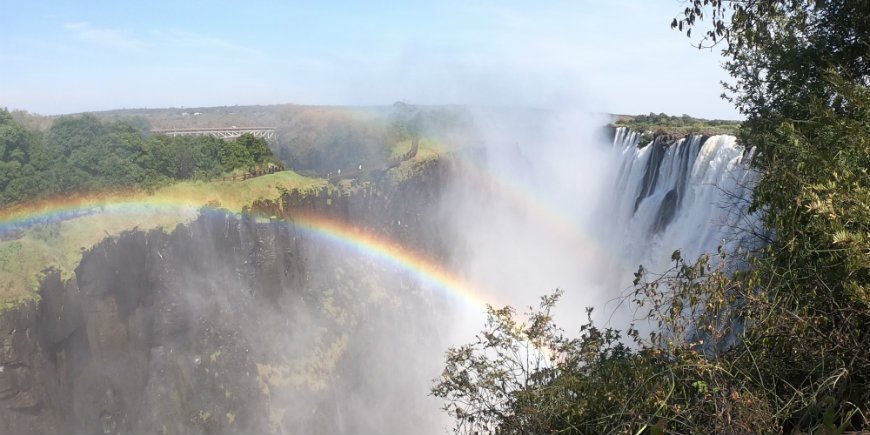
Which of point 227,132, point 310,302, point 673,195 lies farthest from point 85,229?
point 227,132

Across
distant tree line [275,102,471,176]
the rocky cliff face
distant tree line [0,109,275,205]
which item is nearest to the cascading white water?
the rocky cliff face

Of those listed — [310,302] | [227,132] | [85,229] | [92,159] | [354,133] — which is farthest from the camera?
[227,132]

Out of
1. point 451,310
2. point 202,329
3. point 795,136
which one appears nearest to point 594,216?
point 451,310

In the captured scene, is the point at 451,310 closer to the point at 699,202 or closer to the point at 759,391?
the point at 699,202

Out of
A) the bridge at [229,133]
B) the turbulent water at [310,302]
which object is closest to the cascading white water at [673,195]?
the turbulent water at [310,302]

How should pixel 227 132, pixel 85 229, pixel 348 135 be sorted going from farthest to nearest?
pixel 227 132 < pixel 348 135 < pixel 85 229

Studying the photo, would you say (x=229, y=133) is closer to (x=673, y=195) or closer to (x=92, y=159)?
(x=92, y=159)

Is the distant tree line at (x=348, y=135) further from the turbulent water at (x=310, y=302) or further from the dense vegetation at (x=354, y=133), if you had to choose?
the turbulent water at (x=310, y=302)

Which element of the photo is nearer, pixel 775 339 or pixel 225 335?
pixel 775 339

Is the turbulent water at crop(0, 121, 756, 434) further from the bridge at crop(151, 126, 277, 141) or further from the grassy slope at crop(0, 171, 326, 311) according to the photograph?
the bridge at crop(151, 126, 277, 141)
